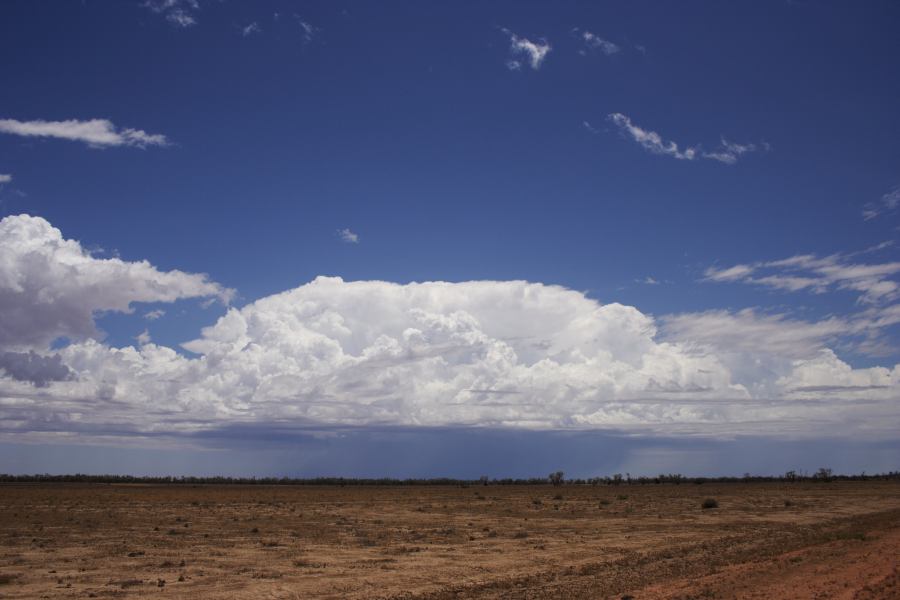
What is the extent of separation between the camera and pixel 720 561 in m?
23.5

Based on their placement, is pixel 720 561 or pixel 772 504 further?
pixel 772 504

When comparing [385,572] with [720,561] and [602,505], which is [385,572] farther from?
[602,505]

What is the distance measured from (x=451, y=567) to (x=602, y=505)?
35984 mm

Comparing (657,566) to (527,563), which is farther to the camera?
(527,563)

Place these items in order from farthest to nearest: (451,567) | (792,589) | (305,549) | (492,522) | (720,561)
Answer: (492,522) < (305,549) < (451,567) < (720,561) < (792,589)

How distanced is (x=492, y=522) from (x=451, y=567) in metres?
19.4

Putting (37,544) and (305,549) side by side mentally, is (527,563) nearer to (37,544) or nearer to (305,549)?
(305,549)

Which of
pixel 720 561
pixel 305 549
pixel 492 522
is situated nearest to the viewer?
pixel 720 561

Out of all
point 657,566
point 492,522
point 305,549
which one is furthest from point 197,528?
point 657,566

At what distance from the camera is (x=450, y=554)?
29031 mm

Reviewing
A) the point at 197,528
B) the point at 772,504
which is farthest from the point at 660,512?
the point at 197,528

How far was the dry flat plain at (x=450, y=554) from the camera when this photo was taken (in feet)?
64.3

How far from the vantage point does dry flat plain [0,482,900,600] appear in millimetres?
19609

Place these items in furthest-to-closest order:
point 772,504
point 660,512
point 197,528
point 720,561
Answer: point 772,504 < point 660,512 < point 197,528 < point 720,561
